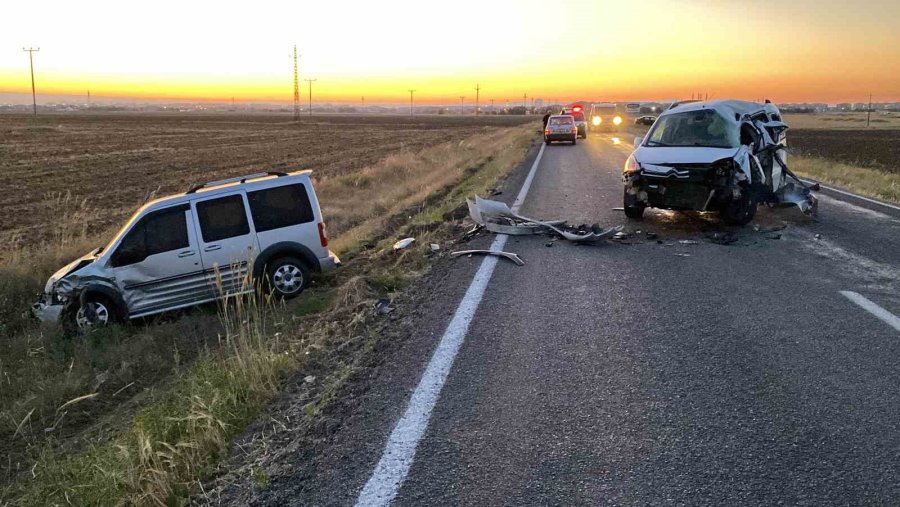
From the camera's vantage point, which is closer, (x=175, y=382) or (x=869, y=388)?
(x=869, y=388)

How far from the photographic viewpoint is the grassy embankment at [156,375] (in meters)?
3.73

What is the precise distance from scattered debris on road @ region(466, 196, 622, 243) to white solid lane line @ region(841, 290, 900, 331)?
3.22 meters

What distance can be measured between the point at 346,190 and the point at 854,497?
18433 millimetres

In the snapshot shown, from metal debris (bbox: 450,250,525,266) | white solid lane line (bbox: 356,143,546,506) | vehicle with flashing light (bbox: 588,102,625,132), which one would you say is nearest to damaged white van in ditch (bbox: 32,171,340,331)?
metal debris (bbox: 450,250,525,266)

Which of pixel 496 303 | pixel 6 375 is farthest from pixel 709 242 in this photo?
pixel 6 375

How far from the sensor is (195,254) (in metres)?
8.38

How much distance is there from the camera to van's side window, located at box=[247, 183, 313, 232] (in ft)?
28.2

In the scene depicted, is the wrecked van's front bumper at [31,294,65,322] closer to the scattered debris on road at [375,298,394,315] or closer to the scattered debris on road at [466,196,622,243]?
the scattered debris on road at [375,298,394,315]

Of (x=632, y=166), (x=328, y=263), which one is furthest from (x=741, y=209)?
(x=328, y=263)

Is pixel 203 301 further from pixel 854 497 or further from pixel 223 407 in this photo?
pixel 854 497

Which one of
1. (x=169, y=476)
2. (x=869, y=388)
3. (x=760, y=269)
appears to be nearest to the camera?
(x=169, y=476)

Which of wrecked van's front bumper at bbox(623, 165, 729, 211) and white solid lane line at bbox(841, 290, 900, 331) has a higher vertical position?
wrecked van's front bumper at bbox(623, 165, 729, 211)

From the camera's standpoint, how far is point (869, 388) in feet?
13.6

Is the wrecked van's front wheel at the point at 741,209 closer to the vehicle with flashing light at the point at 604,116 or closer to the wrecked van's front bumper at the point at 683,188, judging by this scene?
the wrecked van's front bumper at the point at 683,188
